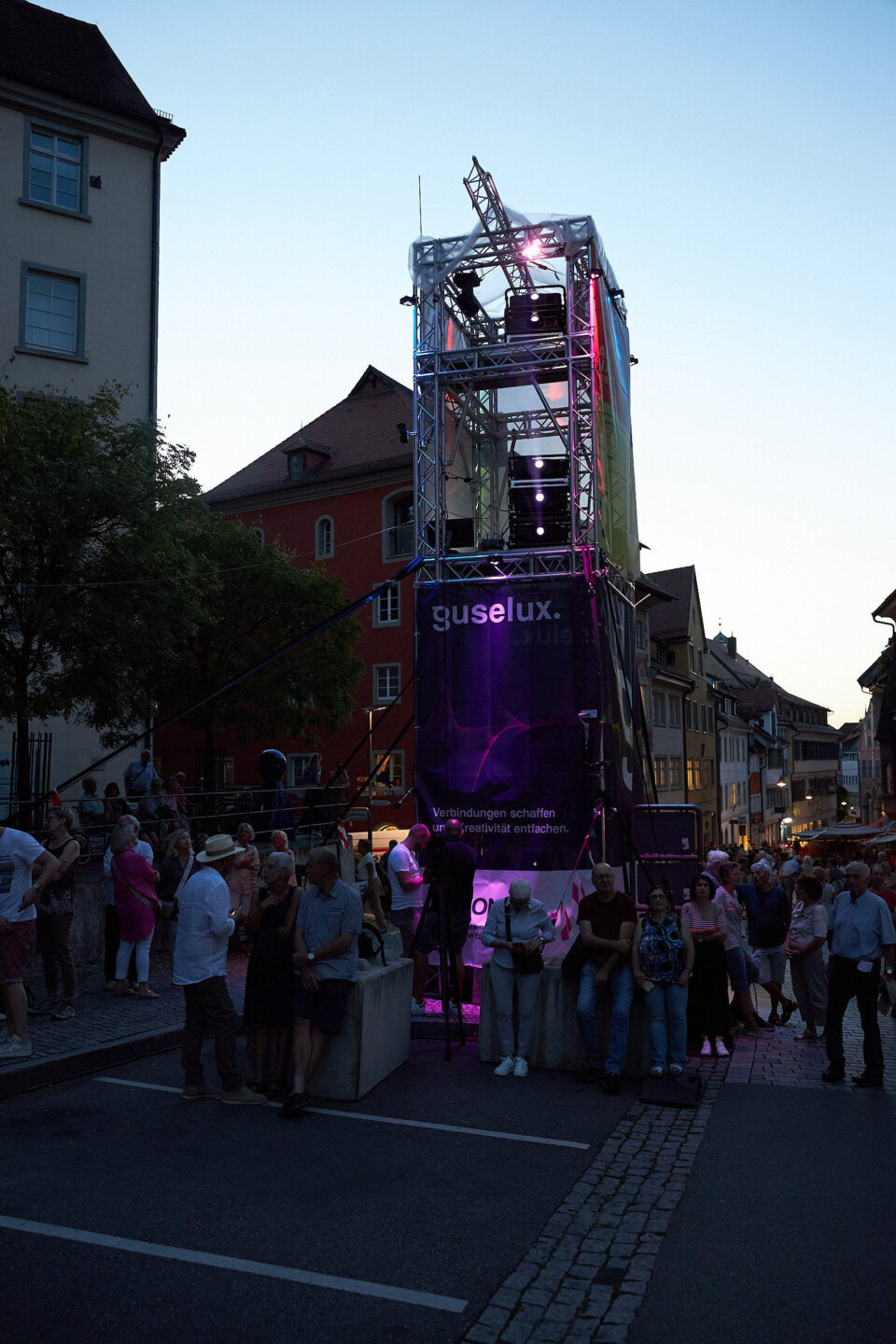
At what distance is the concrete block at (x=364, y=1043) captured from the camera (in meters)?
7.38

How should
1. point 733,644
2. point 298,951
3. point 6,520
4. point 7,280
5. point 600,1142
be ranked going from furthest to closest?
point 733,644, point 7,280, point 6,520, point 298,951, point 600,1142

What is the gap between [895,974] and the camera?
9.24 m

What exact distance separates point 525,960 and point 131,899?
13.4ft

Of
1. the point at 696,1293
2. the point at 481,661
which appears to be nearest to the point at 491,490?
the point at 481,661

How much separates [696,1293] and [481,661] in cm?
785

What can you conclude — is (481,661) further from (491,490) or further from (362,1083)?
(362,1083)

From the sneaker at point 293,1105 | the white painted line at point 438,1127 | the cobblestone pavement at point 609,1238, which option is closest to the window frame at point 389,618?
the cobblestone pavement at point 609,1238

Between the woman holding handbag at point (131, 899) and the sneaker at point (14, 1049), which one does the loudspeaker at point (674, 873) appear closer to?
the woman holding handbag at point (131, 899)

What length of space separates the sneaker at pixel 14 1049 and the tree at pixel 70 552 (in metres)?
8.14

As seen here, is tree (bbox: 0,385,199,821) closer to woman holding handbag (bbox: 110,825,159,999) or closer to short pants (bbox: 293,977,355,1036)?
woman holding handbag (bbox: 110,825,159,999)

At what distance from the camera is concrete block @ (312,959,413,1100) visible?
738 cm

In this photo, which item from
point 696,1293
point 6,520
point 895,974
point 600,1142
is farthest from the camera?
point 6,520

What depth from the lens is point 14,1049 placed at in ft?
25.2

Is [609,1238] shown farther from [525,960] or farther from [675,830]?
[675,830]
